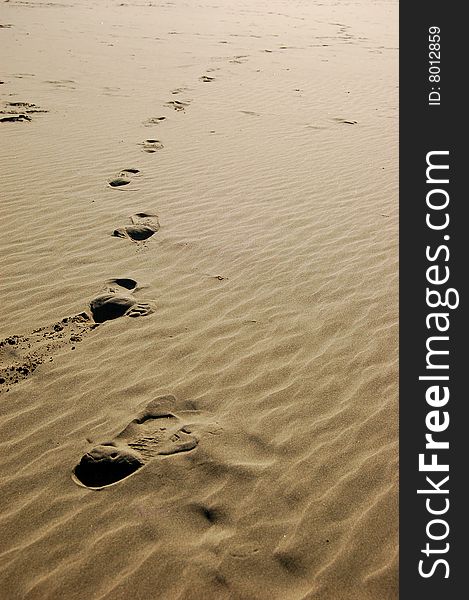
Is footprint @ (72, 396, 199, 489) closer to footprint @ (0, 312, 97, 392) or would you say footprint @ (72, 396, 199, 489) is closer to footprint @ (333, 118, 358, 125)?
footprint @ (0, 312, 97, 392)

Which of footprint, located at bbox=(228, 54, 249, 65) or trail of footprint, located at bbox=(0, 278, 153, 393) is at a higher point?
footprint, located at bbox=(228, 54, 249, 65)

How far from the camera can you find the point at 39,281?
4676mm

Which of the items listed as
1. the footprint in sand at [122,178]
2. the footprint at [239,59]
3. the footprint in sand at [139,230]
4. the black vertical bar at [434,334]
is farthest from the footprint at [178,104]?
the footprint in sand at [139,230]

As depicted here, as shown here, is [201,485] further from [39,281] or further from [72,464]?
[39,281]

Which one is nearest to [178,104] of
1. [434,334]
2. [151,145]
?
[151,145]

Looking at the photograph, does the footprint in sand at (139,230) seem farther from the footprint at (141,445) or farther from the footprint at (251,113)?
the footprint at (251,113)

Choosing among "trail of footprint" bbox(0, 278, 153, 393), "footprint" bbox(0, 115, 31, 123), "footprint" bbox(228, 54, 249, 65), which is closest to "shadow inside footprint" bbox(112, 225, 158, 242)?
"trail of footprint" bbox(0, 278, 153, 393)

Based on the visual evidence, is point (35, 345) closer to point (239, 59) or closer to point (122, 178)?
point (122, 178)

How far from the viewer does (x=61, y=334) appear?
402 centimetres

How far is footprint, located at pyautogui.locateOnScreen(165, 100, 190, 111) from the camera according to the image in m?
9.85

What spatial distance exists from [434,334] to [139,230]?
114 inches

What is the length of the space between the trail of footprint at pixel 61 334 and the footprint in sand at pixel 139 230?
2.90ft

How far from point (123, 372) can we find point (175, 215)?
2.61 metres

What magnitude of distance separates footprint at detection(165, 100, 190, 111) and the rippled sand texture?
2.08 feet
